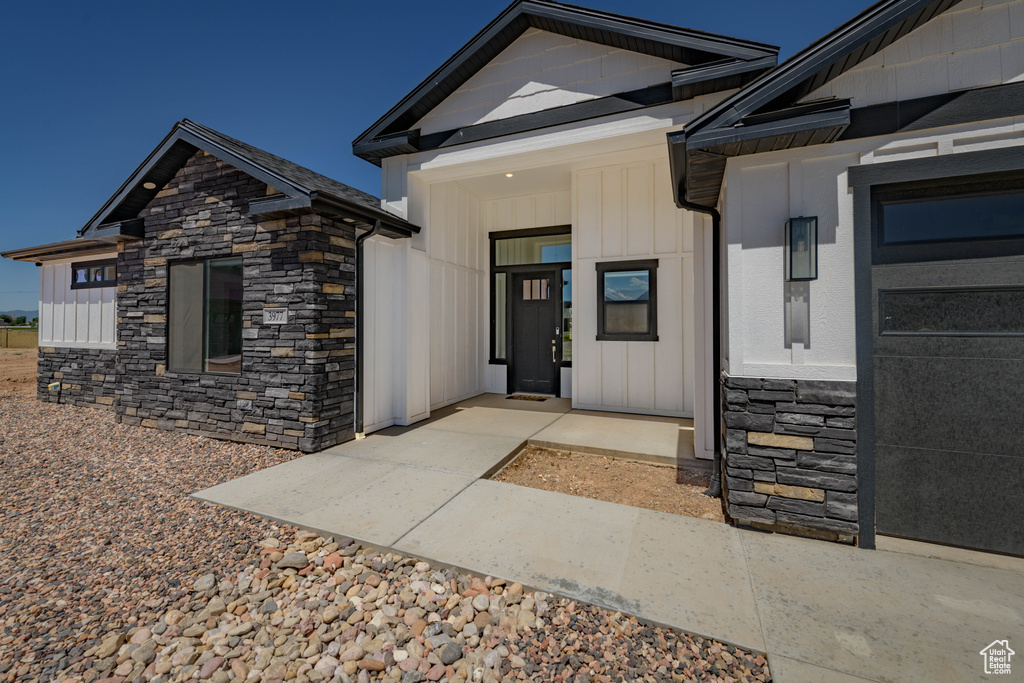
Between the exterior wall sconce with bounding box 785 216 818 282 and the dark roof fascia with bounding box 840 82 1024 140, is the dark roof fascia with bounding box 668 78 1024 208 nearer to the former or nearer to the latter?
the dark roof fascia with bounding box 840 82 1024 140

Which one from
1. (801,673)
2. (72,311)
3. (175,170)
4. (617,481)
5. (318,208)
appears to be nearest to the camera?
(801,673)

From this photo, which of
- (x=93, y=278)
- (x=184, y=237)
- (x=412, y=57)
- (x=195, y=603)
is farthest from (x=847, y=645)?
(x=412, y=57)

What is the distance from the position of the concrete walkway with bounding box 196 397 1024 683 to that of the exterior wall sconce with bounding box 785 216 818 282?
179cm

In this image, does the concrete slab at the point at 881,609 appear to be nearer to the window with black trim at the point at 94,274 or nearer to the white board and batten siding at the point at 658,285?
the white board and batten siding at the point at 658,285

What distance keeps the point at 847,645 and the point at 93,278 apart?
37.1 ft

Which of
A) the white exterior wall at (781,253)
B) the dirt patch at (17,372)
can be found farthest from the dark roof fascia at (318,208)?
the dirt patch at (17,372)

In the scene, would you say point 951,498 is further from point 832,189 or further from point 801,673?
point 832,189

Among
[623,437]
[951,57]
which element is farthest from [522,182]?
[951,57]

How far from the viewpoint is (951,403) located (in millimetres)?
2344

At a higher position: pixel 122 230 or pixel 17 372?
pixel 122 230

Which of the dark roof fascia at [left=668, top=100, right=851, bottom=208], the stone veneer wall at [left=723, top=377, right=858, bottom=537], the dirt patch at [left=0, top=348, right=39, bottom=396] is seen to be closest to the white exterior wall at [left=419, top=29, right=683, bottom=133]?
the dark roof fascia at [left=668, top=100, right=851, bottom=208]

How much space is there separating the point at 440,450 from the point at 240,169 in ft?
13.2

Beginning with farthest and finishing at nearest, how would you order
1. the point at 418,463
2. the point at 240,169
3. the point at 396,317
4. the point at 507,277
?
the point at 507,277 < the point at 396,317 < the point at 240,169 < the point at 418,463

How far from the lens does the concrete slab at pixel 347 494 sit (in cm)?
279
